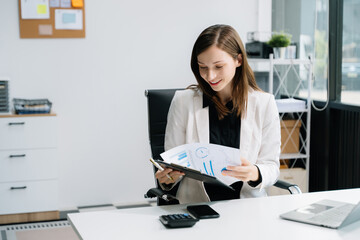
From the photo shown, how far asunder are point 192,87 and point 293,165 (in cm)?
215

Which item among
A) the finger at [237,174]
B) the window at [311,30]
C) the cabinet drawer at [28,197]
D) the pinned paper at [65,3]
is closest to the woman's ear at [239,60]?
the finger at [237,174]

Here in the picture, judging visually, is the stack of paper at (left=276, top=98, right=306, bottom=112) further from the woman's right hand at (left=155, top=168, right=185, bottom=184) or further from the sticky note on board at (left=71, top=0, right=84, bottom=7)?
the woman's right hand at (left=155, top=168, right=185, bottom=184)

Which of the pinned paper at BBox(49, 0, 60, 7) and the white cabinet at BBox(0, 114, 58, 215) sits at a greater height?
the pinned paper at BBox(49, 0, 60, 7)

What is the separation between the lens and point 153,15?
421 cm

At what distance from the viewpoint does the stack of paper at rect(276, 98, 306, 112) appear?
12.3 feet

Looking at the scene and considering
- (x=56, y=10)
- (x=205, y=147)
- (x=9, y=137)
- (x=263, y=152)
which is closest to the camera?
(x=205, y=147)

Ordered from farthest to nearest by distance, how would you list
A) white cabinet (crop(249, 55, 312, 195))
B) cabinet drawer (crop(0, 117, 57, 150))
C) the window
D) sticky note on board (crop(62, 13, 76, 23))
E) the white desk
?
sticky note on board (crop(62, 13, 76, 23)) < the window < white cabinet (crop(249, 55, 312, 195)) < cabinet drawer (crop(0, 117, 57, 150)) < the white desk

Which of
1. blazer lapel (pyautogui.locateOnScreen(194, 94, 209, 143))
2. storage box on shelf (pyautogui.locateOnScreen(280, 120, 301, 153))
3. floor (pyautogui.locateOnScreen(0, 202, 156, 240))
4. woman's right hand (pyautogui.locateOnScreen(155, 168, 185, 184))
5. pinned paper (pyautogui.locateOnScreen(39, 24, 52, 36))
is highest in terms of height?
pinned paper (pyautogui.locateOnScreen(39, 24, 52, 36))

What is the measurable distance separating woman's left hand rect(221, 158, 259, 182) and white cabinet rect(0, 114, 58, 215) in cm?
224

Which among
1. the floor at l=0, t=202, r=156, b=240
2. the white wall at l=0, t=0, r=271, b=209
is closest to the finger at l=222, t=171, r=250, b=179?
the floor at l=0, t=202, r=156, b=240

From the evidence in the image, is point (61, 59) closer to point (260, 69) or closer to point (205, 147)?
point (260, 69)

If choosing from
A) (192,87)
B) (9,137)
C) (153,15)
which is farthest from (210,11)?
(192,87)

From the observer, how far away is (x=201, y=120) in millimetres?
2102

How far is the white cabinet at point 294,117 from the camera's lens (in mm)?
3771
